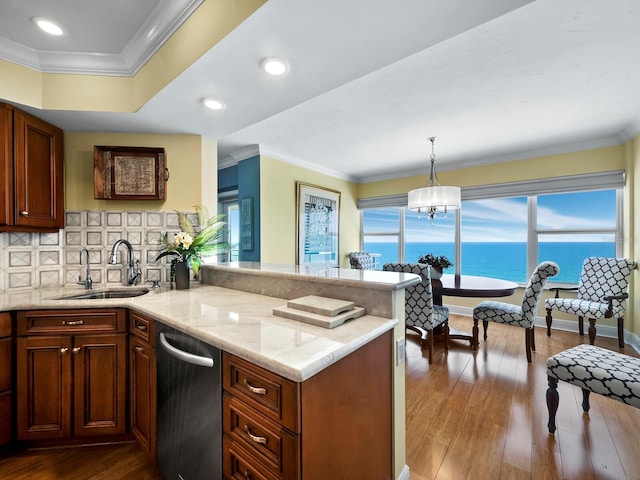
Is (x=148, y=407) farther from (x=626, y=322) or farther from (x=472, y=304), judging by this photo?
(x=626, y=322)

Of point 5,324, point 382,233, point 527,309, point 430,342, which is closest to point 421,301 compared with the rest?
point 430,342

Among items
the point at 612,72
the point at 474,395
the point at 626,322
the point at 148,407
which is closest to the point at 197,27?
the point at 148,407

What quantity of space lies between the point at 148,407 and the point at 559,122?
4.40 m

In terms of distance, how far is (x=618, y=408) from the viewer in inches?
81.0

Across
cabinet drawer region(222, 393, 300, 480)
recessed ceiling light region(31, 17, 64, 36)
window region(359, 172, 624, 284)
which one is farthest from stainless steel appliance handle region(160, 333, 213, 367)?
window region(359, 172, 624, 284)

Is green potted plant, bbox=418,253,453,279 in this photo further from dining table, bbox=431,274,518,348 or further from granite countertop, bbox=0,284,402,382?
granite countertop, bbox=0,284,402,382

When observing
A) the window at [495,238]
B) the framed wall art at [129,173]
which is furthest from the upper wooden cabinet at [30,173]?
the window at [495,238]

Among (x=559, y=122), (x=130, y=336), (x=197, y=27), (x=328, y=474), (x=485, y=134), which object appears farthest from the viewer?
(x=485, y=134)

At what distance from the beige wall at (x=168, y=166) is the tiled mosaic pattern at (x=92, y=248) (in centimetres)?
9

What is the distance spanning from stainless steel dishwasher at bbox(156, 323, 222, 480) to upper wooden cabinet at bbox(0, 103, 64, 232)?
4.81 feet

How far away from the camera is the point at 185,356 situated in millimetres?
1191

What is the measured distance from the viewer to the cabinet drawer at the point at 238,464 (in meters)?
0.96

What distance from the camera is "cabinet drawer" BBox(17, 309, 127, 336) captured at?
1.64 metres

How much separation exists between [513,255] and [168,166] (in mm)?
4785
